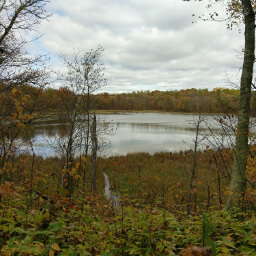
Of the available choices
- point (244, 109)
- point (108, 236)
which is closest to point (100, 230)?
point (108, 236)

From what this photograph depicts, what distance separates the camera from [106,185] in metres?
12.3

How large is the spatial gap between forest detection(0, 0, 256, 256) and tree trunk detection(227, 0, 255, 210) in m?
0.02

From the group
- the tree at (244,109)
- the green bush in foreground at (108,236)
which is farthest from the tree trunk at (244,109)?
the green bush in foreground at (108,236)

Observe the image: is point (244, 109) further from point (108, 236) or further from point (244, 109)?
point (108, 236)

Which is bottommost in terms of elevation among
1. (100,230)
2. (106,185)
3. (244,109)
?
(106,185)

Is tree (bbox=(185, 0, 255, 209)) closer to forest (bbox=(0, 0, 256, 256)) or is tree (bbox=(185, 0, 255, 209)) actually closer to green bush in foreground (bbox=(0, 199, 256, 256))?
forest (bbox=(0, 0, 256, 256))

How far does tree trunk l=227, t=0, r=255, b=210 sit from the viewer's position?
14.1 feet

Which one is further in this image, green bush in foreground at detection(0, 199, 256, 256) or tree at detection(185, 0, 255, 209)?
tree at detection(185, 0, 255, 209)

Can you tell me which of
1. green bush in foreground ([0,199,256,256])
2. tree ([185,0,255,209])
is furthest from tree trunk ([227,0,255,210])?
green bush in foreground ([0,199,256,256])

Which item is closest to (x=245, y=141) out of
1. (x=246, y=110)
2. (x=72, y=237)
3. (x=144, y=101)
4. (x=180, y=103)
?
(x=246, y=110)

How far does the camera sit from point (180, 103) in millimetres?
102250

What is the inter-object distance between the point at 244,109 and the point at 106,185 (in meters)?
9.66

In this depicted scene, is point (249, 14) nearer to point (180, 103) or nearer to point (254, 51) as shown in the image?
point (254, 51)

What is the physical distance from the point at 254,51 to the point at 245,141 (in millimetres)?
1982
